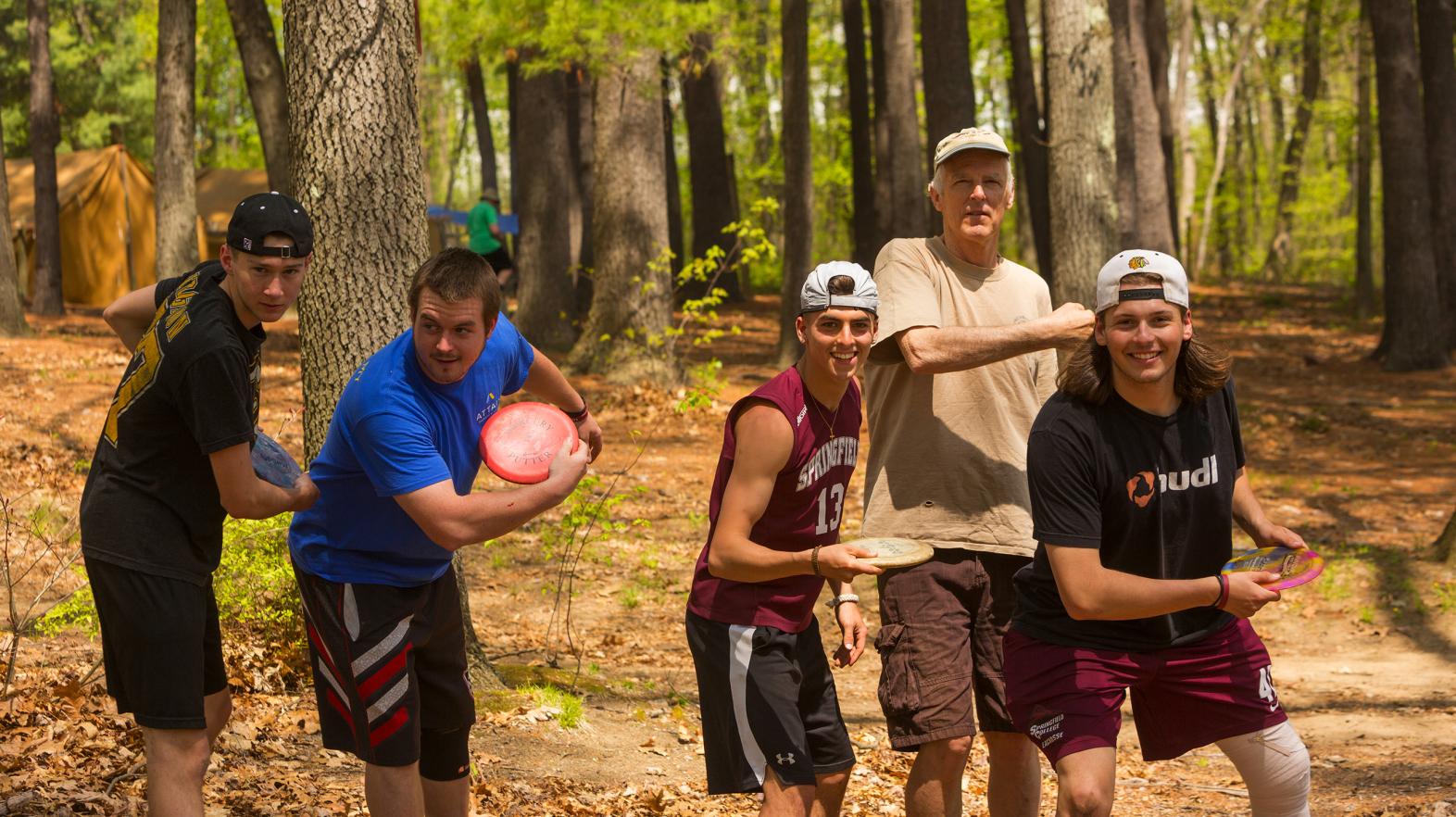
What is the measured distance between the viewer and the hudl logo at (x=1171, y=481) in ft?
11.5

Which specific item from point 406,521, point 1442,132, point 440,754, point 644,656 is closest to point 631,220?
point 644,656

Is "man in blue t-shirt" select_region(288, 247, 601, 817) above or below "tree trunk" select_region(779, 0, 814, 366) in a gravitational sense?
below

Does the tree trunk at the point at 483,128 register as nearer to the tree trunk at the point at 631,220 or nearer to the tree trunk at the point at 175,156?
the tree trunk at the point at 175,156

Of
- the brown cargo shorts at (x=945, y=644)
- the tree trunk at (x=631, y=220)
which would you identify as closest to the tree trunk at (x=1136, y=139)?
the tree trunk at (x=631, y=220)

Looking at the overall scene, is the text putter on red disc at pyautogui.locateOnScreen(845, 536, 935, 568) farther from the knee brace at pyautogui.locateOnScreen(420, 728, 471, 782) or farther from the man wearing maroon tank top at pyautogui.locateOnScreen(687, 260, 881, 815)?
the knee brace at pyautogui.locateOnScreen(420, 728, 471, 782)

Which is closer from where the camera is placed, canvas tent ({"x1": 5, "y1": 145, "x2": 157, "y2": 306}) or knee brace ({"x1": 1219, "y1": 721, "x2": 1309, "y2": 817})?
knee brace ({"x1": 1219, "y1": 721, "x2": 1309, "y2": 817})

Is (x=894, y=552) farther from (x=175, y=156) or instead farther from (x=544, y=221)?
(x=175, y=156)

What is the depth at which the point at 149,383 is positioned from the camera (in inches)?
136

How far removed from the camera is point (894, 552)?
→ 358 centimetres

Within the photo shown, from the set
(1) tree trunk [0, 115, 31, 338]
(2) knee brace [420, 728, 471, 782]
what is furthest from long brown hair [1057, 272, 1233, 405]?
(1) tree trunk [0, 115, 31, 338]

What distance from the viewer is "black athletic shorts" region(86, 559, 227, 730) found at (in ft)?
11.5

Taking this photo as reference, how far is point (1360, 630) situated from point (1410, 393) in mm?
8775

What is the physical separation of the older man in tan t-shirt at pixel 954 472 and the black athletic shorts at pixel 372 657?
1.44m

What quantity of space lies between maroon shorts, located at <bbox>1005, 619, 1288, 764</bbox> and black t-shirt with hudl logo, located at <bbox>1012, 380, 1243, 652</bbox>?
0.15ft
